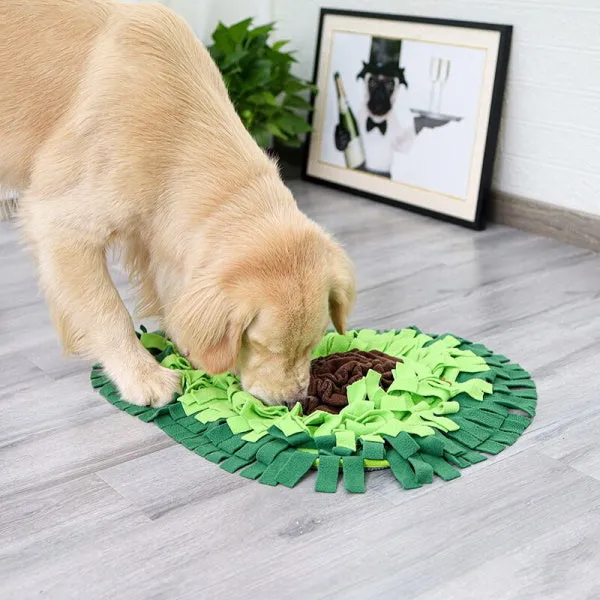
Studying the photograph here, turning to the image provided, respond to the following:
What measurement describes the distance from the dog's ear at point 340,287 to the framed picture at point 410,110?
175cm

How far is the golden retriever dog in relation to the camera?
6.22ft

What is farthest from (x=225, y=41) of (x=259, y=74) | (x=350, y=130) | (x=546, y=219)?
(x=546, y=219)

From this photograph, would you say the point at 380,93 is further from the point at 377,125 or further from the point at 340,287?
the point at 340,287

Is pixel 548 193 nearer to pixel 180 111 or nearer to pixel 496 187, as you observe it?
pixel 496 187

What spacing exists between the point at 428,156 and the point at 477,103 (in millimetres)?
320

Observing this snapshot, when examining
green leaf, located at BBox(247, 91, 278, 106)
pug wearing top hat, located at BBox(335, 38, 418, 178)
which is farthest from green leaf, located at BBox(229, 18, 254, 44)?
pug wearing top hat, located at BBox(335, 38, 418, 178)

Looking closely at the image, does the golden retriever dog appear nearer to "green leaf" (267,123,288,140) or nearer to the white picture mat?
the white picture mat

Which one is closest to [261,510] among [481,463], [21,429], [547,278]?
[481,463]

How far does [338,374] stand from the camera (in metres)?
2.21

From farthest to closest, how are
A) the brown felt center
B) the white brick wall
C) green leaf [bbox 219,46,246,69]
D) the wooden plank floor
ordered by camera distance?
1. green leaf [bbox 219,46,246,69]
2. the white brick wall
3. the brown felt center
4. the wooden plank floor

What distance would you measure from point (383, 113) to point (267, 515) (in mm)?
2659

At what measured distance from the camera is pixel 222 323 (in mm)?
1871

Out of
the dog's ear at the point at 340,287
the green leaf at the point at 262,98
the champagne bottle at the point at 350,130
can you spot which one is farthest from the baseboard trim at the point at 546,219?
the dog's ear at the point at 340,287

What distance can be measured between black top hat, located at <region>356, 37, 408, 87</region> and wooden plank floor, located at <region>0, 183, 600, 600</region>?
1800mm
